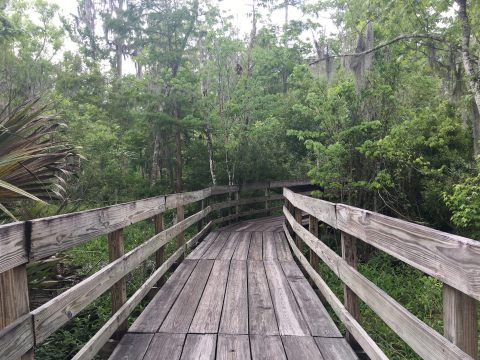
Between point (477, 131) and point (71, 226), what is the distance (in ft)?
31.8

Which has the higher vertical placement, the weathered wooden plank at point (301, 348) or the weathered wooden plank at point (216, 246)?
the weathered wooden plank at point (301, 348)

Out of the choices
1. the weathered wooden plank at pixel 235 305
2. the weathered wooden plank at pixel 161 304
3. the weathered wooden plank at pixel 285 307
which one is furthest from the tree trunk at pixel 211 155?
the weathered wooden plank at pixel 285 307

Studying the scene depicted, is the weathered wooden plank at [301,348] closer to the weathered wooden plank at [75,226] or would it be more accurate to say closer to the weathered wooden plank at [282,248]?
the weathered wooden plank at [75,226]

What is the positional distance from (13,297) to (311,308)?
2658mm

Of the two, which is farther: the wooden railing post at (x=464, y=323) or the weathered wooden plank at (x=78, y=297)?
the weathered wooden plank at (x=78, y=297)

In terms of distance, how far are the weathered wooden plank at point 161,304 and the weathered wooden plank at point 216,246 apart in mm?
824

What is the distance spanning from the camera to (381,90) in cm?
767

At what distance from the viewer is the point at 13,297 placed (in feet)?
5.35

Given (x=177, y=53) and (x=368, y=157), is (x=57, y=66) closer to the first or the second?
(x=177, y=53)

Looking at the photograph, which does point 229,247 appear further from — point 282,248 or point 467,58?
point 467,58

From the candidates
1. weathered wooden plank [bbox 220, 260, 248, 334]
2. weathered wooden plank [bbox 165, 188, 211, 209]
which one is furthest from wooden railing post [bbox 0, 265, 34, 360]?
weathered wooden plank [bbox 165, 188, 211, 209]

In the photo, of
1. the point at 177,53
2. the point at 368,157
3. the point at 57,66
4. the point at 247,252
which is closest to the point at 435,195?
A: the point at 368,157

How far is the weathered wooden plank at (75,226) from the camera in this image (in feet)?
6.14

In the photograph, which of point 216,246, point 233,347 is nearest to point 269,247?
point 216,246
